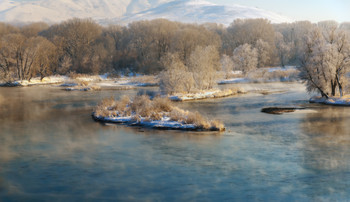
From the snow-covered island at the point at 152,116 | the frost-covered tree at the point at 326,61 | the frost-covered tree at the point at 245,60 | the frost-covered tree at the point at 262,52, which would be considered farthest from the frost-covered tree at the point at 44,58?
the frost-covered tree at the point at 326,61

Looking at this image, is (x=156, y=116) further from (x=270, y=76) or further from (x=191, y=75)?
(x=270, y=76)

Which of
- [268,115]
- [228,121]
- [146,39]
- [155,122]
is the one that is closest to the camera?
[155,122]

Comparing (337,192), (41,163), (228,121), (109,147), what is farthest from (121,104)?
(337,192)

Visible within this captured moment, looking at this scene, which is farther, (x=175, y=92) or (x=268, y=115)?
(x=175, y=92)

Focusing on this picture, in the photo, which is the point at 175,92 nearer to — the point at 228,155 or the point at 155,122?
the point at 155,122

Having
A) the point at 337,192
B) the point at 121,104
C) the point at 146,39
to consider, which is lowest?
the point at 337,192

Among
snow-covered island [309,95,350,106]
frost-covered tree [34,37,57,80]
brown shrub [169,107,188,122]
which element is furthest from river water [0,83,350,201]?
frost-covered tree [34,37,57,80]

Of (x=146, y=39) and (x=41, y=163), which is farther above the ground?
(x=146, y=39)

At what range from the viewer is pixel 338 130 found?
2500 centimetres

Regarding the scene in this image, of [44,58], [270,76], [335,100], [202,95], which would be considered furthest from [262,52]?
[335,100]

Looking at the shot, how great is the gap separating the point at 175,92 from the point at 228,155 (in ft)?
91.2

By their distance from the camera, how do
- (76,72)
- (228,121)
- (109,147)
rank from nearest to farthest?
1. (109,147)
2. (228,121)
3. (76,72)

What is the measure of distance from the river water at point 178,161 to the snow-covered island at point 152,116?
119 cm

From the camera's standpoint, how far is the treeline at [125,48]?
78300mm
